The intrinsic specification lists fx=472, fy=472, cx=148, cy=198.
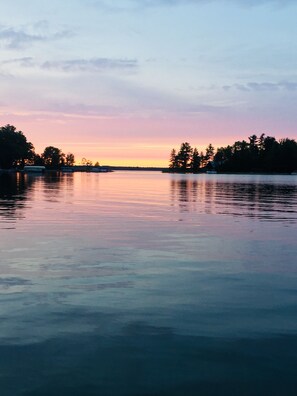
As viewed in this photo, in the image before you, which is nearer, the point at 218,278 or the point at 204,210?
the point at 218,278

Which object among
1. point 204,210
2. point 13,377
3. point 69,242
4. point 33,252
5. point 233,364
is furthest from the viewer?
point 204,210

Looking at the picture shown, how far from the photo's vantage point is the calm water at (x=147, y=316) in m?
8.45

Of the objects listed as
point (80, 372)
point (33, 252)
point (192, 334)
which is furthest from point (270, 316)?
point (33, 252)

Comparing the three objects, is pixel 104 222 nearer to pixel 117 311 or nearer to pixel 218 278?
pixel 218 278

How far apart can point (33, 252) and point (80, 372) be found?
38.3 feet

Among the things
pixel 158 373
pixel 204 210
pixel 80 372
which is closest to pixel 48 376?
pixel 80 372

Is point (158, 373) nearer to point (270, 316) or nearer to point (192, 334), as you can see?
point (192, 334)

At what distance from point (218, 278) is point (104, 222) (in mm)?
15995

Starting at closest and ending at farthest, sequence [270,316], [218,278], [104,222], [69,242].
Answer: [270,316], [218,278], [69,242], [104,222]

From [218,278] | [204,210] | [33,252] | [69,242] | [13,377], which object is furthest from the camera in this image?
A: [204,210]

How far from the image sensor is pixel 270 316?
1187 centimetres

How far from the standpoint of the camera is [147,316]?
11.7 metres

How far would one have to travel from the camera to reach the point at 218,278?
15.7 metres

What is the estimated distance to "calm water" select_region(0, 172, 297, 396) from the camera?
8.45m
